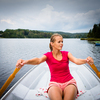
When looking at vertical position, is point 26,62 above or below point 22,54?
above

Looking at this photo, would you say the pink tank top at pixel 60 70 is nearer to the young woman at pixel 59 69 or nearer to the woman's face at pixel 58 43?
the young woman at pixel 59 69

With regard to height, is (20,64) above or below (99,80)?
above

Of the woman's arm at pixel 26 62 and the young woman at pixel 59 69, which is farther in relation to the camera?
the young woman at pixel 59 69

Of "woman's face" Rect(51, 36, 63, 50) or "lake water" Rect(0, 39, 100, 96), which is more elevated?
"woman's face" Rect(51, 36, 63, 50)

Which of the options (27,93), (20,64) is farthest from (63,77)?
(27,93)

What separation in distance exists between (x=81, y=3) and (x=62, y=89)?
12045 cm

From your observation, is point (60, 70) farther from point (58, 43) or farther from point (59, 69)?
point (58, 43)

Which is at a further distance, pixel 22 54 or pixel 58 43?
pixel 22 54

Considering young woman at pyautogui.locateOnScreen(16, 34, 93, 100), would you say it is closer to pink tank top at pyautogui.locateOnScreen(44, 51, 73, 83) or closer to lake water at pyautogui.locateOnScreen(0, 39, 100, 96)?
pink tank top at pyautogui.locateOnScreen(44, 51, 73, 83)

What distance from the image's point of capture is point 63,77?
1514 mm

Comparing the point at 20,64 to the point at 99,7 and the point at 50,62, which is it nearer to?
the point at 50,62

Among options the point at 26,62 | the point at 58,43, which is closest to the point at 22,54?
the point at 58,43

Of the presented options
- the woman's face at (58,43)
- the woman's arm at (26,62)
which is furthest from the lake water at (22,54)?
the woman's face at (58,43)

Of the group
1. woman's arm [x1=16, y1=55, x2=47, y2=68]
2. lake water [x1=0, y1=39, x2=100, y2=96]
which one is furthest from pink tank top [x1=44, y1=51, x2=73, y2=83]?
lake water [x1=0, y1=39, x2=100, y2=96]
